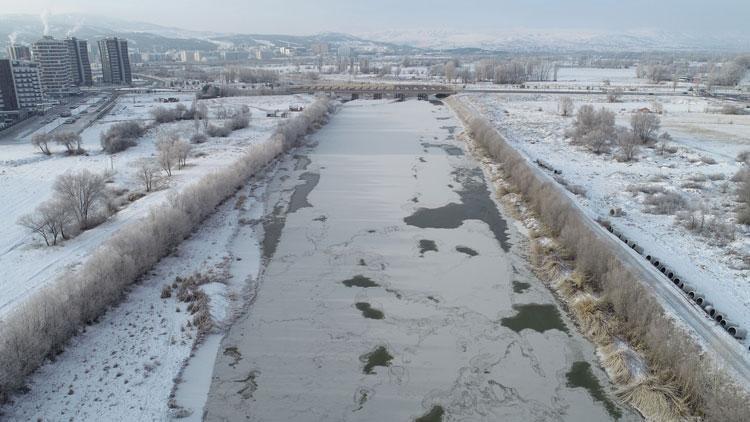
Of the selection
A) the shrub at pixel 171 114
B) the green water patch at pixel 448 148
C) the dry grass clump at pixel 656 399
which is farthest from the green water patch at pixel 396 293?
the shrub at pixel 171 114

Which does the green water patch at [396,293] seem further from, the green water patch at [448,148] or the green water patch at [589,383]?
the green water patch at [448,148]

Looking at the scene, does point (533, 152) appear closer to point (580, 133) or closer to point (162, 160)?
point (580, 133)

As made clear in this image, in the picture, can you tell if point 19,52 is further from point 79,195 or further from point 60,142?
point 79,195

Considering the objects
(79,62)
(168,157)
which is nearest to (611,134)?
(168,157)

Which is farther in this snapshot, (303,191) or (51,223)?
(303,191)

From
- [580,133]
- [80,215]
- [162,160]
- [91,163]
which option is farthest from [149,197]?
[580,133]

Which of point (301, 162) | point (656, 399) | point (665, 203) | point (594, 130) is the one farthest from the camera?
point (594, 130)
